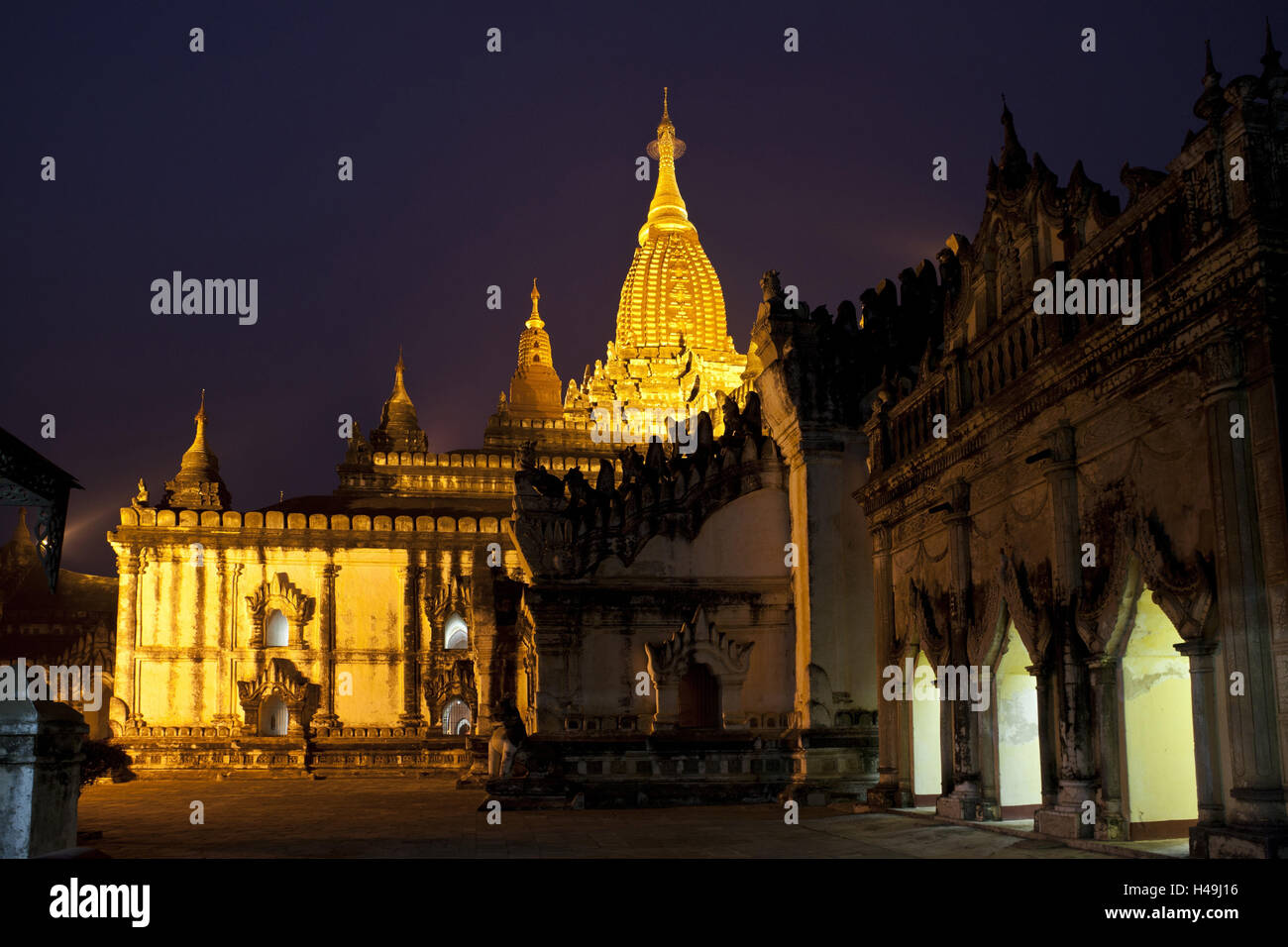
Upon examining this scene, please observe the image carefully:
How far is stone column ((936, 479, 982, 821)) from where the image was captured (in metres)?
17.6

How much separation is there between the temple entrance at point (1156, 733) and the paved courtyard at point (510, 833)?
1.04 meters

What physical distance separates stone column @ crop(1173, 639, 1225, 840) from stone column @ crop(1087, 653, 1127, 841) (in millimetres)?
1935

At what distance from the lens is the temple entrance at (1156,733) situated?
46.7 feet

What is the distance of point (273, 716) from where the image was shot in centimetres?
5597

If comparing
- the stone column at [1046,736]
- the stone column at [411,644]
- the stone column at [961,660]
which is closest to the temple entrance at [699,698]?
the stone column at [961,660]

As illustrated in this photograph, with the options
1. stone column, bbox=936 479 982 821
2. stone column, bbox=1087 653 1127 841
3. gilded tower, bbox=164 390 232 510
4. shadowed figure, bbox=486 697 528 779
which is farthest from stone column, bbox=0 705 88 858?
gilded tower, bbox=164 390 232 510

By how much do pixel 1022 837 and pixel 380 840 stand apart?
838 centimetres

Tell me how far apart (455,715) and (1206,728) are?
47.8 m

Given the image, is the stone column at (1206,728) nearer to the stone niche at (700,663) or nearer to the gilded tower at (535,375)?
the stone niche at (700,663)

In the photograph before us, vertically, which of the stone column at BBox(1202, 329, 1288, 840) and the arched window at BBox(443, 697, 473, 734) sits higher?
the stone column at BBox(1202, 329, 1288, 840)

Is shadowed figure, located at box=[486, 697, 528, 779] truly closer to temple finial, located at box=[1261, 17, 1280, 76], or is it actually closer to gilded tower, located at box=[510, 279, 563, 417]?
temple finial, located at box=[1261, 17, 1280, 76]
